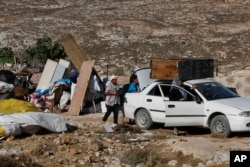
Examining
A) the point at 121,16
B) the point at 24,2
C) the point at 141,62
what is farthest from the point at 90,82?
the point at 24,2

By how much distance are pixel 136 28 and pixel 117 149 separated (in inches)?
1456

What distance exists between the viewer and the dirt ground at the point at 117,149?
1164 cm

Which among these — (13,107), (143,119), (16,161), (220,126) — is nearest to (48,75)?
(13,107)

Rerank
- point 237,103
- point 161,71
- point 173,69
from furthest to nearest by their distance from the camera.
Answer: point 173,69, point 161,71, point 237,103

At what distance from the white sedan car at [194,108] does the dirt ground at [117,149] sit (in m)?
0.41

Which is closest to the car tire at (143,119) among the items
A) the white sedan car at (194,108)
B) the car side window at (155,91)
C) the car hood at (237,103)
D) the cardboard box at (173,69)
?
the white sedan car at (194,108)

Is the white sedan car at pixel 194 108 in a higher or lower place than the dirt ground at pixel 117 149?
higher

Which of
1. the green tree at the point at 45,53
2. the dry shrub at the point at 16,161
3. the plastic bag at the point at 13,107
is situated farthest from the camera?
the green tree at the point at 45,53

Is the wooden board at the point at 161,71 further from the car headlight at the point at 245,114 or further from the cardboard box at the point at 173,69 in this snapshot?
the car headlight at the point at 245,114

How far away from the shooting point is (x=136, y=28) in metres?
49.3

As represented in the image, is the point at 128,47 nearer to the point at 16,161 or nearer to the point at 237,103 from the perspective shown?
the point at 237,103

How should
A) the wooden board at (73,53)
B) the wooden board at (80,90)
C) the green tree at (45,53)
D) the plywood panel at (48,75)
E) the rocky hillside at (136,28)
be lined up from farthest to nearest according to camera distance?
the rocky hillside at (136,28) < the green tree at (45,53) < the plywood panel at (48,75) < the wooden board at (73,53) < the wooden board at (80,90)

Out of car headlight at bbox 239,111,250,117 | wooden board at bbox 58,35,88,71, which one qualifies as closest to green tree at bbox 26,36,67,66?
wooden board at bbox 58,35,88,71

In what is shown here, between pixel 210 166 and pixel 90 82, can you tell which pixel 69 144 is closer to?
pixel 210 166
